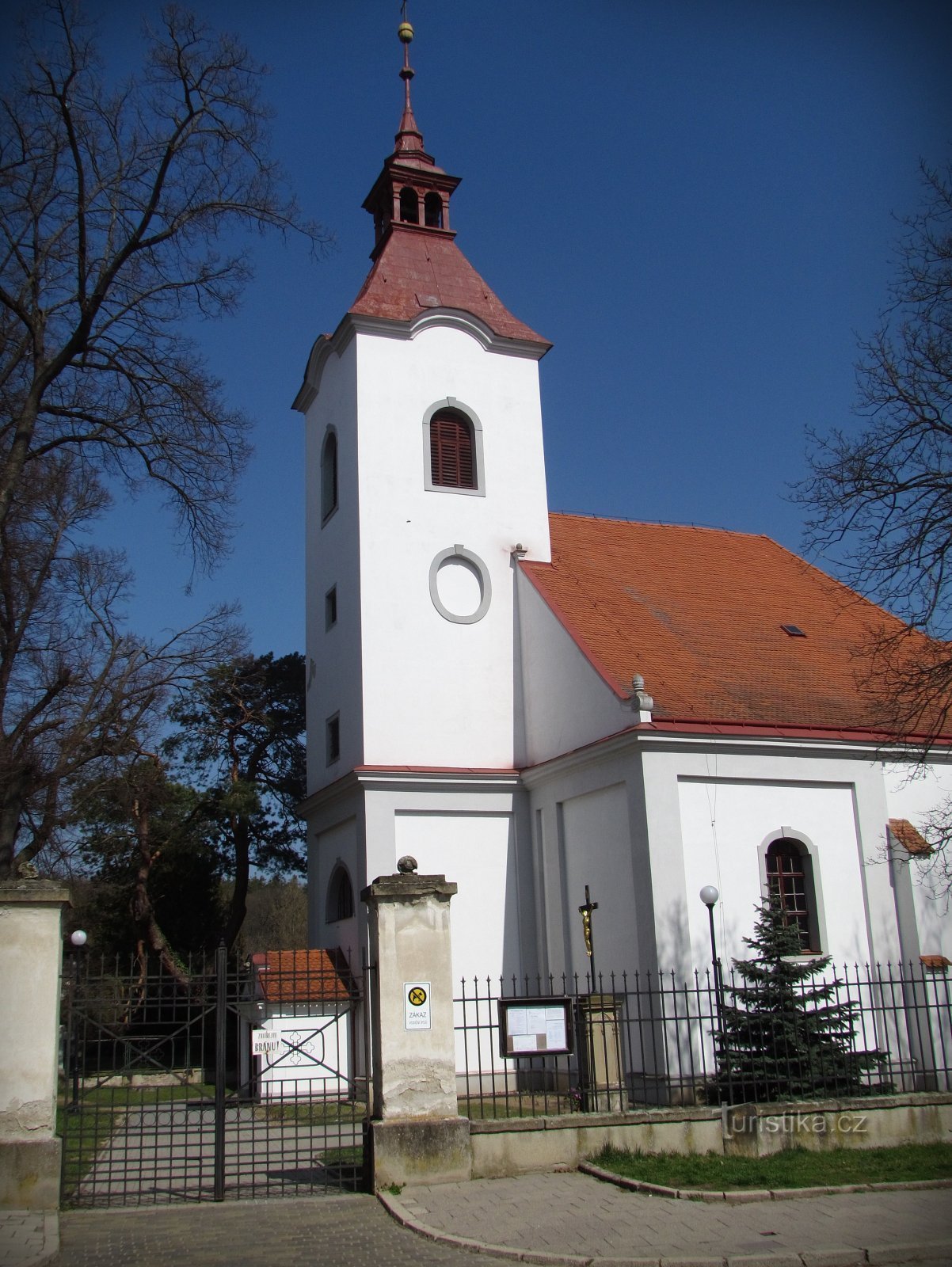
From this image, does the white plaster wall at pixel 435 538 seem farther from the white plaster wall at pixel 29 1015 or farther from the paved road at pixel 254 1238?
the paved road at pixel 254 1238

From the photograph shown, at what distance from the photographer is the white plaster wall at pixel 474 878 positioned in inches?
756

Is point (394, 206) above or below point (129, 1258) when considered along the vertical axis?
above

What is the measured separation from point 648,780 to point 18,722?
38.9 feet

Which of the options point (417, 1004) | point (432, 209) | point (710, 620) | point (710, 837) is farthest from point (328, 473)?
point (417, 1004)

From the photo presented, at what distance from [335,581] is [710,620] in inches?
271

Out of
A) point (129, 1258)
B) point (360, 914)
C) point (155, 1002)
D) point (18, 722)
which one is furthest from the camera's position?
point (18, 722)

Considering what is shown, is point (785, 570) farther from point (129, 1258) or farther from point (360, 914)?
point (129, 1258)

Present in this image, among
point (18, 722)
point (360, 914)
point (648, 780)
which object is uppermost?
point (18, 722)

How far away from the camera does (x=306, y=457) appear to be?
24.8 metres

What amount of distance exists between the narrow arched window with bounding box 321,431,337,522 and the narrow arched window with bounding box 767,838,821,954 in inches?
419

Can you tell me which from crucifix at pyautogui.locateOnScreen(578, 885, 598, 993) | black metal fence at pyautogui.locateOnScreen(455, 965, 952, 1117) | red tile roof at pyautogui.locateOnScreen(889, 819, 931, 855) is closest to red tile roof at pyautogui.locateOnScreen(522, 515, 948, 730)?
red tile roof at pyautogui.locateOnScreen(889, 819, 931, 855)

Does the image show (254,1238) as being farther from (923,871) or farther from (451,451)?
(451,451)

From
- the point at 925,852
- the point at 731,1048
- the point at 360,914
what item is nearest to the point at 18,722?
the point at 360,914

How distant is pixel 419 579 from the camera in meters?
20.8
